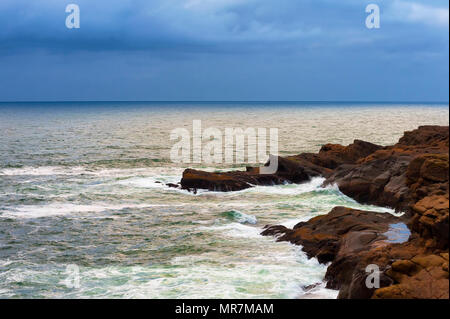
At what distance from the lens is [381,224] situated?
21703mm

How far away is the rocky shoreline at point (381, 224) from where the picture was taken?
44.8 ft

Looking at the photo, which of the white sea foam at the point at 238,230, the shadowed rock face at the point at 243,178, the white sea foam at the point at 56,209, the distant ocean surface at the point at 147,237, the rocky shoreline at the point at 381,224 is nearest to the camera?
the rocky shoreline at the point at 381,224

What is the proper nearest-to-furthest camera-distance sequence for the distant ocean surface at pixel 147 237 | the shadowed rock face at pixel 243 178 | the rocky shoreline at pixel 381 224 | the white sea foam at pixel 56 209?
the rocky shoreline at pixel 381 224 → the distant ocean surface at pixel 147 237 → the white sea foam at pixel 56 209 → the shadowed rock face at pixel 243 178

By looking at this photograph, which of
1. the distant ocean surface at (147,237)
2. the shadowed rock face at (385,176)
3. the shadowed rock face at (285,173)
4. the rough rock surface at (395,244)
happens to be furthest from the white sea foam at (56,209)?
the shadowed rock face at (385,176)

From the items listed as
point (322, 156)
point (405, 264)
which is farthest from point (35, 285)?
point (322, 156)

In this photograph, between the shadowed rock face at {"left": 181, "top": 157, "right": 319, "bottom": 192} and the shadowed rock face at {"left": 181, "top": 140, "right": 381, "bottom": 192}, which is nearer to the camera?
the shadowed rock face at {"left": 181, "top": 157, "right": 319, "bottom": 192}

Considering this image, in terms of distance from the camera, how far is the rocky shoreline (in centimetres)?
1366

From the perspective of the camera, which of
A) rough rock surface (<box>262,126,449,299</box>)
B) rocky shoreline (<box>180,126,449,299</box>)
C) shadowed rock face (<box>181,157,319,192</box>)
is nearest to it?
rough rock surface (<box>262,126,449,299</box>)

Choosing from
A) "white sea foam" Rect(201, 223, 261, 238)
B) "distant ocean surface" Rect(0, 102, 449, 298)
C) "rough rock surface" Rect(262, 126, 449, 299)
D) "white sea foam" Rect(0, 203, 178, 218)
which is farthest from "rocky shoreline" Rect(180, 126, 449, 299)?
"white sea foam" Rect(0, 203, 178, 218)

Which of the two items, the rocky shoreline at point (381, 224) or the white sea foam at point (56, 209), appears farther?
the white sea foam at point (56, 209)

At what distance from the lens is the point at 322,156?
46.4 metres

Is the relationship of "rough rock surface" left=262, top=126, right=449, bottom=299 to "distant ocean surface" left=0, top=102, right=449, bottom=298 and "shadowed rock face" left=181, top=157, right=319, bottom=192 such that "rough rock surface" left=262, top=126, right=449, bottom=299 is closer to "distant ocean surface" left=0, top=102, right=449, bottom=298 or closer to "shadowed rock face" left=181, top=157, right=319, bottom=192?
"distant ocean surface" left=0, top=102, right=449, bottom=298

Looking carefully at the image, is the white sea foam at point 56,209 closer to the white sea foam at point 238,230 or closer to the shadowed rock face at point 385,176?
the white sea foam at point 238,230

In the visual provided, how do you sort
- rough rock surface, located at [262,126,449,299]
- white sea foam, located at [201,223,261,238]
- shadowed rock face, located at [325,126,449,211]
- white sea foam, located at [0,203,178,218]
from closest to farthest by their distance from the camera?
rough rock surface, located at [262,126,449,299], white sea foam, located at [201,223,261,238], shadowed rock face, located at [325,126,449,211], white sea foam, located at [0,203,178,218]
